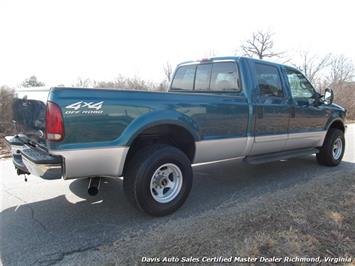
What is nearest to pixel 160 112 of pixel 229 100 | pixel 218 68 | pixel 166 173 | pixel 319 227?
pixel 166 173

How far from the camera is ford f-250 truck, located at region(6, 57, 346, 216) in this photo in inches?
122

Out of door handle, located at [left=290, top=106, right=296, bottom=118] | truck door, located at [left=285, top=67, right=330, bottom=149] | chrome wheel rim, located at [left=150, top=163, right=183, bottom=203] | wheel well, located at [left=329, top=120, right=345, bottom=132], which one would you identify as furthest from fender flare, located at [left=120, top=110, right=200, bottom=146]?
wheel well, located at [left=329, top=120, right=345, bottom=132]

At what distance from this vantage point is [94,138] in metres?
3.17

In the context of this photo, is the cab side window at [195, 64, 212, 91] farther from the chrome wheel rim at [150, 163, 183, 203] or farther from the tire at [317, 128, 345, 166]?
the tire at [317, 128, 345, 166]

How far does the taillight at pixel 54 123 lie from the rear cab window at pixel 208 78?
2736 millimetres

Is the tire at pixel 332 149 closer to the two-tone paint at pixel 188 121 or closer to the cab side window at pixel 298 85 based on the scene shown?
the two-tone paint at pixel 188 121

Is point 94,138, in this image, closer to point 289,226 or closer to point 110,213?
point 110,213

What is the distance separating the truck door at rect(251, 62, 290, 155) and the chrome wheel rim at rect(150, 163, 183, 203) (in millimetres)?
1566

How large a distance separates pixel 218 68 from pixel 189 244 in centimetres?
300

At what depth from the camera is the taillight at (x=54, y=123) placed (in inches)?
116

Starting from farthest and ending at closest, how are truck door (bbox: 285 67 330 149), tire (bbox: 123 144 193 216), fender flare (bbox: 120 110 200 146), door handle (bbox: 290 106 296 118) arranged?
1. truck door (bbox: 285 67 330 149)
2. door handle (bbox: 290 106 296 118)
3. tire (bbox: 123 144 193 216)
4. fender flare (bbox: 120 110 200 146)

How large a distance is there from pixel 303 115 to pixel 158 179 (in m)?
3.30

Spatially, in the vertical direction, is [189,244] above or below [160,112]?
below

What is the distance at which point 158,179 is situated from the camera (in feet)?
12.3
